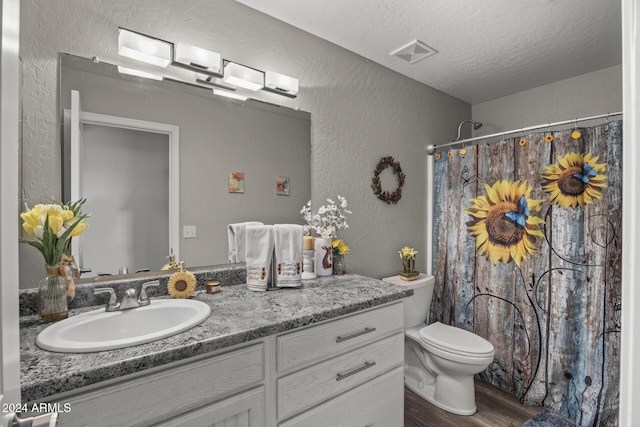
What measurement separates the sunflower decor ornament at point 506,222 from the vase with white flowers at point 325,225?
105cm

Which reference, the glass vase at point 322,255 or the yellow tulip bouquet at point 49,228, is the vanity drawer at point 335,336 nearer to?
the glass vase at point 322,255

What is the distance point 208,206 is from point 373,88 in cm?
150

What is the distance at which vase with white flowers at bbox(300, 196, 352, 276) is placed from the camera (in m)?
1.83

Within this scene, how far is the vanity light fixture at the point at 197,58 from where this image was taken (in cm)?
141

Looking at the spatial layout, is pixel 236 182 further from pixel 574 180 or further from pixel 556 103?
pixel 556 103

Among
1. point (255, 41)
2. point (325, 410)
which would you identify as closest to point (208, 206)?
point (255, 41)

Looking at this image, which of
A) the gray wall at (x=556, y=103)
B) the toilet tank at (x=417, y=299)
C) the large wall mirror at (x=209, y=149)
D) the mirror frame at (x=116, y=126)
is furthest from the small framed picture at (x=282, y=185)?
the gray wall at (x=556, y=103)

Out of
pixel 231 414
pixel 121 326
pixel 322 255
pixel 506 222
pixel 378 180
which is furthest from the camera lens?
pixel 378 180

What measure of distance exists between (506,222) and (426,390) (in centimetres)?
133

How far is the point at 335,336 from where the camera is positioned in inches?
50.0

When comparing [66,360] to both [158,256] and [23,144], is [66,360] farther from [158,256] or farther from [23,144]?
[23,144]

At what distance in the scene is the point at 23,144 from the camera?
115 cm

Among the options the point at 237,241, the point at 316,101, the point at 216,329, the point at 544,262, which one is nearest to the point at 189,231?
the point at 237,241

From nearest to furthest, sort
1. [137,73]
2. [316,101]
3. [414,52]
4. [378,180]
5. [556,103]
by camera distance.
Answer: [137,73] → [316,101] → [414,52] → [378,180] → [556,103]
